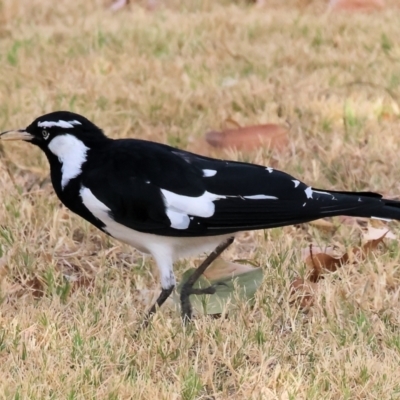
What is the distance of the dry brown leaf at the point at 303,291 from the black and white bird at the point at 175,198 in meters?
0.32

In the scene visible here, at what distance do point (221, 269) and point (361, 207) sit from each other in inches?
28.2

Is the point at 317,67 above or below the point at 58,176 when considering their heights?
below

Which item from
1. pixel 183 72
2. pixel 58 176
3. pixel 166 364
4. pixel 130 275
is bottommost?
pixel 183 72

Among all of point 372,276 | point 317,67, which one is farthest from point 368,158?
point 317,67

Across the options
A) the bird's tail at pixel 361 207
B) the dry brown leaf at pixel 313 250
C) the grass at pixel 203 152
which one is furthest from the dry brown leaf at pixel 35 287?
the bird's tail at pixel 361 207

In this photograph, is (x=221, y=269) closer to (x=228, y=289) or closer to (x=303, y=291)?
(x=228, y=289)

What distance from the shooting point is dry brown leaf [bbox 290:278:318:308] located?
354 centimetres

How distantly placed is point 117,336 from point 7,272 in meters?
0.79

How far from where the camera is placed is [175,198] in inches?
133

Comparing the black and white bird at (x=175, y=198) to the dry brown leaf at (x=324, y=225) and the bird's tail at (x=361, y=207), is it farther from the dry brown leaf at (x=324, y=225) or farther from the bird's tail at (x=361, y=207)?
the dry brown leaf at (x=324, y=225)

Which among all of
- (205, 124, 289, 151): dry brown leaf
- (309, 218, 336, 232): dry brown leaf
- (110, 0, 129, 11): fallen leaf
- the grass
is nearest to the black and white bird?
the grass

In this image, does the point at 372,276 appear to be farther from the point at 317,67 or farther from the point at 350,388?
the point at 317,67

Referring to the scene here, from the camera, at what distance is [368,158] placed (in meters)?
4.92

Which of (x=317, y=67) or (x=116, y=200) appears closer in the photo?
(x=116, y=200)
